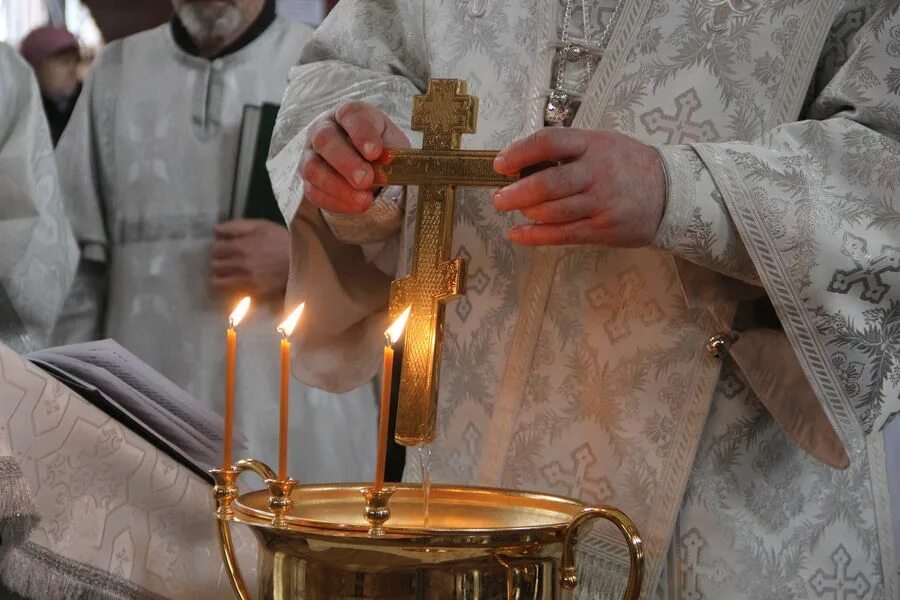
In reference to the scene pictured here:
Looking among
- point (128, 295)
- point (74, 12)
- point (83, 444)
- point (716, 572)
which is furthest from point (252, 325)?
point (716, 572)

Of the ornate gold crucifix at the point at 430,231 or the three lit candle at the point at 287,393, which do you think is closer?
the three lit candle at the point at 287,393

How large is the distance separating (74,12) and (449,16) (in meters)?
1.23

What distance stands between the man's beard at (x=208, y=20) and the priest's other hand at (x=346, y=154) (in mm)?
1380

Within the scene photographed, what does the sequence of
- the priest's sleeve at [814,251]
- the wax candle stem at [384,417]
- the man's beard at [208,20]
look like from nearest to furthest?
the wax candle stem at [384,417] → the priest's sleeve at [814,251] → the man's beard at [208,20]

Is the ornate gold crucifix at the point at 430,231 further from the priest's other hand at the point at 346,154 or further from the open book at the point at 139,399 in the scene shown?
the open book at the point at 139,399

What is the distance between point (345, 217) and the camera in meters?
1.60

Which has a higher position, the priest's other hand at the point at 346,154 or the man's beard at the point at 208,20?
the man's beard at the point at 208,20

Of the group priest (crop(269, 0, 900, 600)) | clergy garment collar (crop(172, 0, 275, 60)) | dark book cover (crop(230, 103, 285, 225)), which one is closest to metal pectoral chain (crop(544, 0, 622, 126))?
priest (crop(269, 0, 900, 600))

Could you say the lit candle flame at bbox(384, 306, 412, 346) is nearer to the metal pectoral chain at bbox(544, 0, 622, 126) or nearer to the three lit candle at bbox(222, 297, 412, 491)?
the three lit candle at bbox(222, 297, 412, 491)

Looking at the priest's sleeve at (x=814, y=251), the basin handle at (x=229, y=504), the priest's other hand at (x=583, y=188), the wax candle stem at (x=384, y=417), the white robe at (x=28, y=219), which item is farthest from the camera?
the white robe at (x=28, y=219)

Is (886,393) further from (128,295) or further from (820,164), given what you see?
(128,295)

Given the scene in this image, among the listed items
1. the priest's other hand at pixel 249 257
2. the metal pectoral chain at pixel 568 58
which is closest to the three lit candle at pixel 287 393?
the metal pectoral chain at pixel 568 58

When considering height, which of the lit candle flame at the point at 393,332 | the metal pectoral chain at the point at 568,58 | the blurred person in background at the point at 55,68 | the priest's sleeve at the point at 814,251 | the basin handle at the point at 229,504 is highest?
the blurred person in background at the point at 55,68

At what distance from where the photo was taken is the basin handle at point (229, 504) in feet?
3.64
